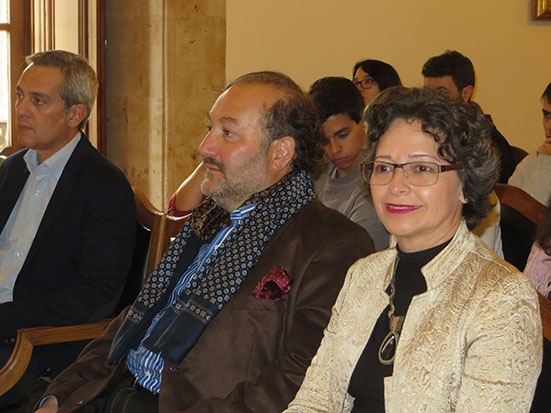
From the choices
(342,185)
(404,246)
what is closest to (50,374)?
(342,185)

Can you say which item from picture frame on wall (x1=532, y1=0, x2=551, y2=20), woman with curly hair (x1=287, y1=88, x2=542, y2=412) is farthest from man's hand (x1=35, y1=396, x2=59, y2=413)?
picture frame on wall (x1=532, y1=0, x2=551, y2=20)

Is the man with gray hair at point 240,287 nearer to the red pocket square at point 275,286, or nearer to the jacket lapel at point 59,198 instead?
the red pocket square at point 275,286

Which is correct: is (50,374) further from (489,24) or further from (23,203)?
(489,24)

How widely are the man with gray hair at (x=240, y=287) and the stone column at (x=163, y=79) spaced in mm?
2426

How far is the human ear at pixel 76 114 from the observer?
2988 millimetres

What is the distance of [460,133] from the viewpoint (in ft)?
5.34

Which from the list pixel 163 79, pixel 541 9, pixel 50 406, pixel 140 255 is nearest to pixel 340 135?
pixel 140 255

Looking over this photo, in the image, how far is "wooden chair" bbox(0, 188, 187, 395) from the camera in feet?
8.07

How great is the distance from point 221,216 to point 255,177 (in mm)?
187

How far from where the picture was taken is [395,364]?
1525 mm

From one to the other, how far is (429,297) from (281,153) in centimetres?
80

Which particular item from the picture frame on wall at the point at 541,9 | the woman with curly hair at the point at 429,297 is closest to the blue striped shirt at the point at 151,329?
the woman with curly hair at the point at 429,297

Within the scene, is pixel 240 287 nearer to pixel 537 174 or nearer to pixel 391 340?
pixel 391 340

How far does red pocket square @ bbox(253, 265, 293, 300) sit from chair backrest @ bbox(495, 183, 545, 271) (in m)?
0.93
